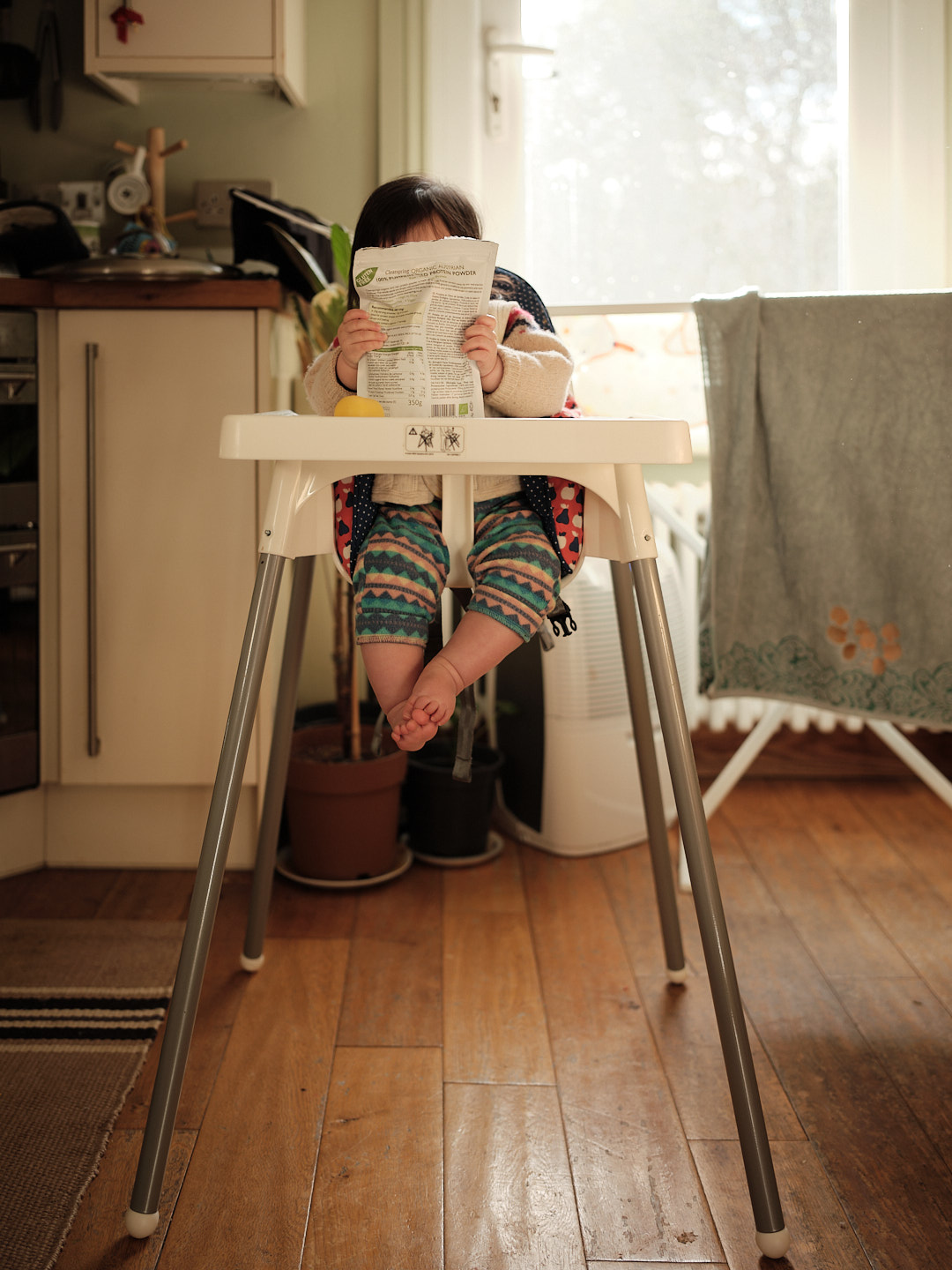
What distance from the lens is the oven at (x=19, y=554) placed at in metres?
1.52

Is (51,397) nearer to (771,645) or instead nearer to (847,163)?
(771,645)

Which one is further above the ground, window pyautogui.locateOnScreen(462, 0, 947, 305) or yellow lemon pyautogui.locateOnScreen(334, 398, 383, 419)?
window pyautogui.locateOnScreen(462, 0, 947, 305)

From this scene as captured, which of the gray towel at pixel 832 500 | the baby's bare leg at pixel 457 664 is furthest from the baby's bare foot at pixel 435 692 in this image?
the gray towel at pixel 832 500

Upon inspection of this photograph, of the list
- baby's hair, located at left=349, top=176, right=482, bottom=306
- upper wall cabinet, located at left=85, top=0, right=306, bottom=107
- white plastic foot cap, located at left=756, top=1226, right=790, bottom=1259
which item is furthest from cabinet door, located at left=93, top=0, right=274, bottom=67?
white plastic foot cap, located at left=756, top=1226, right=790, bottom=1259

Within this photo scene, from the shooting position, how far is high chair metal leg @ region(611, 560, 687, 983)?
122 cm

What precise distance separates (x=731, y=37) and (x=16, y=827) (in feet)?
5.94

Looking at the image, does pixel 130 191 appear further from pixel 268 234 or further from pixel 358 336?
pixel 358 336

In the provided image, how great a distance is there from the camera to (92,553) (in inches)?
61.7

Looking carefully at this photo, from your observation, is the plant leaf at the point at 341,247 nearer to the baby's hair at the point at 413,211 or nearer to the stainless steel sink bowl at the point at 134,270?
the stainless steel sink bowl at the point at 134,270

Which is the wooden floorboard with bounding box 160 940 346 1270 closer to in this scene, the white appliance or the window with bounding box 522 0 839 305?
the white appliance

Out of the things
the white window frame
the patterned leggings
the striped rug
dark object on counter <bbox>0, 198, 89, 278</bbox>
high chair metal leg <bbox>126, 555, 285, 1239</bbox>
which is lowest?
the striped rug

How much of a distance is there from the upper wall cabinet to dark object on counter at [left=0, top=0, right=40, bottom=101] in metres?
0.21

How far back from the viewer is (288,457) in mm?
888

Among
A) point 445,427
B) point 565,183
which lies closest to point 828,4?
point 565,183
